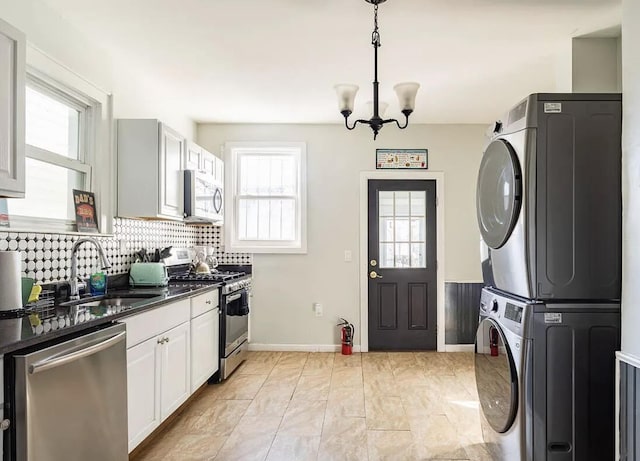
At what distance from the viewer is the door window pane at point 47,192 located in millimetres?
2604

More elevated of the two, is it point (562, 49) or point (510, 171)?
point (562, 49)

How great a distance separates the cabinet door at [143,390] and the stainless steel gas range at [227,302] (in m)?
1.01

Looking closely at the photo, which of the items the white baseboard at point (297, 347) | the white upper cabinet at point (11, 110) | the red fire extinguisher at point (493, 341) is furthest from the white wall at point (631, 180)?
the white baseboard at point (297, 347)

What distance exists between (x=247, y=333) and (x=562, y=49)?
3755mm

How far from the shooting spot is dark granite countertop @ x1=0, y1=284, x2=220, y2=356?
1.62m

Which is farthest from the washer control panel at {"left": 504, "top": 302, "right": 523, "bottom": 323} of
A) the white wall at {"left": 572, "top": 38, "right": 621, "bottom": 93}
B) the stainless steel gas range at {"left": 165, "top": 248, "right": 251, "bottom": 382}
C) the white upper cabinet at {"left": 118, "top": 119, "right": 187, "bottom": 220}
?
the white upper cabinet at {"left": 118, "top": 119, "right": 187, "bottom": 220}

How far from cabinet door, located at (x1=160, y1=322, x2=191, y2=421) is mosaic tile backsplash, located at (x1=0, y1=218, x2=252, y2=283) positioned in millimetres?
729

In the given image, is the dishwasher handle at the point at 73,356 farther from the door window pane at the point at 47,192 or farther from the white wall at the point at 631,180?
the white wall at the point at 631,180

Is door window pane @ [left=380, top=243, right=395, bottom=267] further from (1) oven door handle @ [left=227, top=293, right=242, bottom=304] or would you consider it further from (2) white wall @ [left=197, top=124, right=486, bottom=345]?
(1) oven door handle @ [left=227, top=293, right=242, bottom=304]

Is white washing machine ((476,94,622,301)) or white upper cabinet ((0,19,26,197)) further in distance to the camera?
white washing machine ((476,94,622,301))

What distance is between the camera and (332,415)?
325 cm

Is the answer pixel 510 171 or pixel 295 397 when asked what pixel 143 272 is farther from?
pixel 510 171

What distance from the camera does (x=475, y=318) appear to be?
5.12 meters

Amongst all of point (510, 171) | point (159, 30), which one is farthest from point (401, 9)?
point (159, 30)
